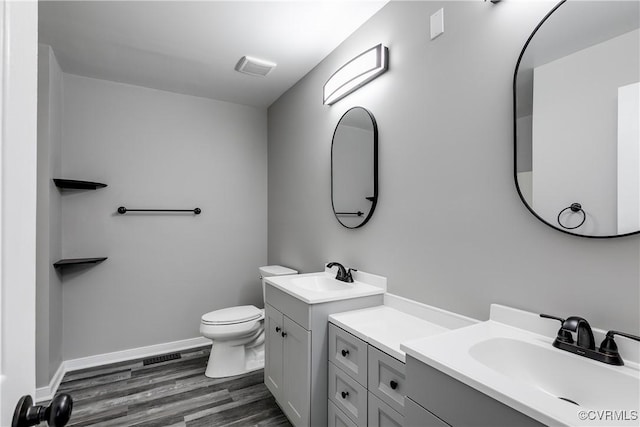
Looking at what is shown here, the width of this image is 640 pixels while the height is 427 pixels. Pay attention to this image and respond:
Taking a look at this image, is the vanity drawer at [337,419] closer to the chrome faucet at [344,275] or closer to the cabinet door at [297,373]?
the cabinet door at [297,373]

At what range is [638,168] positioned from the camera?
92cm

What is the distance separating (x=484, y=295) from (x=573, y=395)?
45 centimetres

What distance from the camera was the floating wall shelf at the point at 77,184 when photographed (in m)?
2.46

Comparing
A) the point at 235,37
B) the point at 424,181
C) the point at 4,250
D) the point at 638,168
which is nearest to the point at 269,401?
the point at 424,181

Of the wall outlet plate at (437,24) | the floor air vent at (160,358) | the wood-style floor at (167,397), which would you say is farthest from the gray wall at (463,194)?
the floor air vent at (160,358)

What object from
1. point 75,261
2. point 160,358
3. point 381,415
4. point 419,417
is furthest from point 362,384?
point 75,261

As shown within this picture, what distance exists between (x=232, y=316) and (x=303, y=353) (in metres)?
1.09

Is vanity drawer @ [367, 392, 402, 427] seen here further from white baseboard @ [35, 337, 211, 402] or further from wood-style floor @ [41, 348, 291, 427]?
white baseboard @ [35, 337, 211, 402]

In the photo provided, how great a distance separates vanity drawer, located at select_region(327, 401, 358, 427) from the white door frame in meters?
1.29

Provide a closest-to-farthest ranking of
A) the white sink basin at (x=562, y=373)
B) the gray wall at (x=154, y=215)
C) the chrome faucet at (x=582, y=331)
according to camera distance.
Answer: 1. the white sink basin at (x=562, y=373)
2. the chrome faucet at (x=582, y=331)
3. the gray wall at (x=154, y=215)

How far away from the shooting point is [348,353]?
1530 mm

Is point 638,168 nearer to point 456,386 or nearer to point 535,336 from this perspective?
point 535,336

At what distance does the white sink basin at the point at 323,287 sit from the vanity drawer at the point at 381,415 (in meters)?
0.51

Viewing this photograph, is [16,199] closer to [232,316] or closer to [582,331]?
[582,331]
